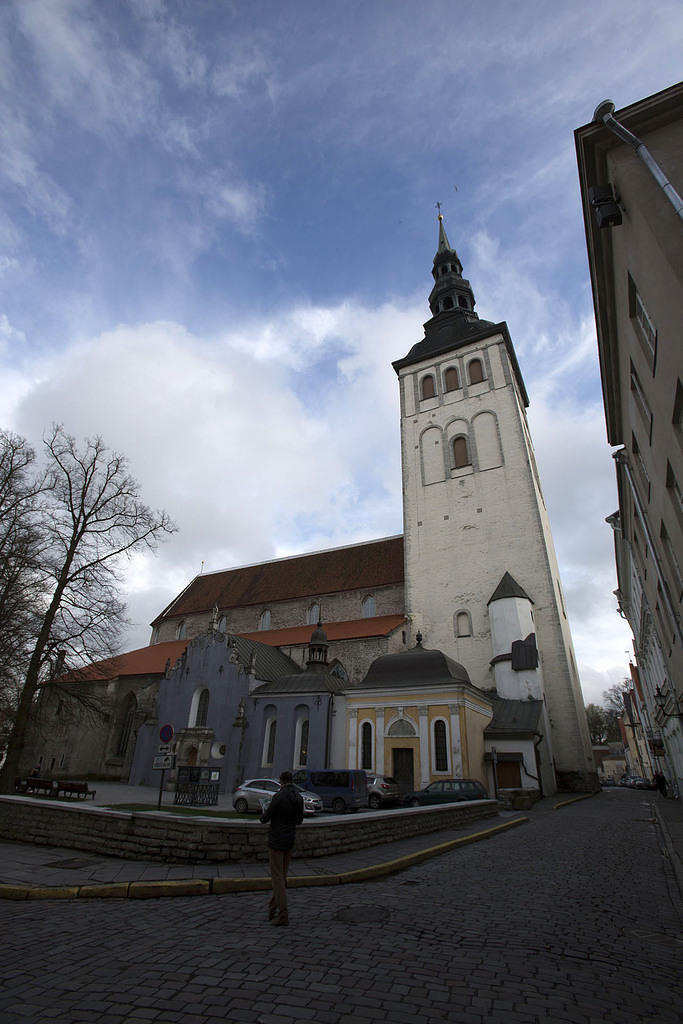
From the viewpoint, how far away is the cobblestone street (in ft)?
11.3

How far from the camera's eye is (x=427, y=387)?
39000 millimetres

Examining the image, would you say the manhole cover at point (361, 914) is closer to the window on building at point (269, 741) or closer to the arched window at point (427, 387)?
the window on building at point (269, 741)

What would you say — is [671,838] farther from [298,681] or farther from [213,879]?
[298,681]

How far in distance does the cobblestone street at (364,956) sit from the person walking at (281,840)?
18 cm

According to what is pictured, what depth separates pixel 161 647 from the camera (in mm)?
39094

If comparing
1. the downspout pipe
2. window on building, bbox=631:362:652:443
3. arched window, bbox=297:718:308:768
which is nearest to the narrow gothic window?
arched window, bbox=297:718:308:768

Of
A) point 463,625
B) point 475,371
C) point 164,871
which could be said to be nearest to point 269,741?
point 463,625

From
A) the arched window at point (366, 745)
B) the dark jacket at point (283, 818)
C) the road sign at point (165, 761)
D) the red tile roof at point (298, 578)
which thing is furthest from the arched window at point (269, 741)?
the dark jacket at point (283, 818)

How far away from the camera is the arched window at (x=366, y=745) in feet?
75.3

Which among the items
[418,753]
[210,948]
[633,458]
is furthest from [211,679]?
[210,948]

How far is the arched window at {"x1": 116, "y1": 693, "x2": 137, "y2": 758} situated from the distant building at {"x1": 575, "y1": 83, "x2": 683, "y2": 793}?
98.6 ft

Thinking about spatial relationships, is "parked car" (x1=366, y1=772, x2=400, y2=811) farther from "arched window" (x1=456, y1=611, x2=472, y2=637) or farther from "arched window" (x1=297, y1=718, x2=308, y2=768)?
"arched window" (x1=456, y1=611, x2=472, y2=637)

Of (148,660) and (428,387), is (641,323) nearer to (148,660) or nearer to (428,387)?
(428,387)

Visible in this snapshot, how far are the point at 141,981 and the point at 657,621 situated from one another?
1934 centimetres
